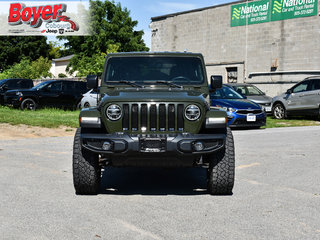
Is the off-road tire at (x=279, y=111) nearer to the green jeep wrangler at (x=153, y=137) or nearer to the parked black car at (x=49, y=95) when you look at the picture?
the parked black car at (x=49, y=95)

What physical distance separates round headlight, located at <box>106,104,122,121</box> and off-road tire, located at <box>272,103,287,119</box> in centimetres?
1541

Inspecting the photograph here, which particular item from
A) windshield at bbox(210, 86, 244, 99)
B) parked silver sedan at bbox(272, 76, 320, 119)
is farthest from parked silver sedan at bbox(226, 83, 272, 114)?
windshield at bbox(210, 86, 244, 99)

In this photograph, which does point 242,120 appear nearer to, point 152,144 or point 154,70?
point 154,70

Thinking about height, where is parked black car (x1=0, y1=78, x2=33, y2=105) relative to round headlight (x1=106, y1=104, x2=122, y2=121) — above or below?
below

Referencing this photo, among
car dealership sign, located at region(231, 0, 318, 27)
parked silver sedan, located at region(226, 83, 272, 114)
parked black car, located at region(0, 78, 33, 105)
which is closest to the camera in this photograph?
parked silver sedan, located at region(226, 83, 272, 114)

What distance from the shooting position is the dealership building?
2759 centimetres

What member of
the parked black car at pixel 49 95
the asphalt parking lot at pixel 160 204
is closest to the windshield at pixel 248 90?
the parked black car at pixel 49 95

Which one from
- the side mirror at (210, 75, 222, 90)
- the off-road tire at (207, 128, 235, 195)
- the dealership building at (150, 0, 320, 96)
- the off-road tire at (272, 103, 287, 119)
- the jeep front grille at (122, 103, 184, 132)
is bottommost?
the off-road tire at (272, 103, 287, 119)

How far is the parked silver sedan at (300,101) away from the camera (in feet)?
60.8

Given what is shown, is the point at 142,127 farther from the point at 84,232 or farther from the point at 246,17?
the point at 246,17

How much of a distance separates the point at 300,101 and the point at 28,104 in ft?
39.3

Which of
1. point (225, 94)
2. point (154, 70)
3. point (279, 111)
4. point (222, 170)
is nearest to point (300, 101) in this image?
point (279, 111)

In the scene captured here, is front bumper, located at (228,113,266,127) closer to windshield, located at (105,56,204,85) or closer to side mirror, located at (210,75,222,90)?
side mirror, located at (210,75,222,90)

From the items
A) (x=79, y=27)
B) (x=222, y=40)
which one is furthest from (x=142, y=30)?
(x=222, y=40)
